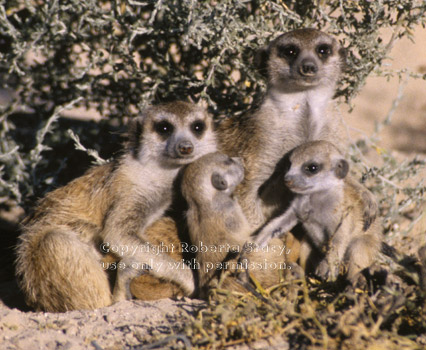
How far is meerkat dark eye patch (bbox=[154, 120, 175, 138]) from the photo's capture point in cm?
357

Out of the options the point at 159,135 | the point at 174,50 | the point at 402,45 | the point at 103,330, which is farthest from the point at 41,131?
the point at 402,45

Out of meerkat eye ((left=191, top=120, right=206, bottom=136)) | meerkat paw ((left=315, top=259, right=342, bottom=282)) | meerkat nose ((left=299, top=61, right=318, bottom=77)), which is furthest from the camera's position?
meerkat eye ((left=191, top=120, right=206, bottom=136))

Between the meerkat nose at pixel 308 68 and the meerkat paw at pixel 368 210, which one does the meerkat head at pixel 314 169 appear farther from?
the meerkat nose at pixel 308 68

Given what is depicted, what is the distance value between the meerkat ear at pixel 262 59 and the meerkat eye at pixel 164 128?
0.76 metres

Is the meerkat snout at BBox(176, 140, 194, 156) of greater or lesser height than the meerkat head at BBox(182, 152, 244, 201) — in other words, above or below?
above

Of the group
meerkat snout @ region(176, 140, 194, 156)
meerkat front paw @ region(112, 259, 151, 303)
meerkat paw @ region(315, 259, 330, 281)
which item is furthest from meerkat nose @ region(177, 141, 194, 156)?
meerkat paw @ region(315, 259, 330, 281)

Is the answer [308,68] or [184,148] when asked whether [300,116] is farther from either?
[184,148]

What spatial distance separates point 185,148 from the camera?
3363 mm

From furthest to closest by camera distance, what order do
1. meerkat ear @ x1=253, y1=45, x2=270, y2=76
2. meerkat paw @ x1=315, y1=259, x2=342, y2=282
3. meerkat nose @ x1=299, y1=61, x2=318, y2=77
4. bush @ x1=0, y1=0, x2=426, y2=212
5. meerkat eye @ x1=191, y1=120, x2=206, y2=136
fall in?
1. bush @ x1=0, y1=0, x2=426, y2=212
2. meerkat ear @ x1=253, y1=45, x2=270, y2=76
3. meerkat eye @ x1=191, y1=120, x2=206, y2=136
4. meerkat nose @ x1=299, y1=61, x2=318, y2=77
5. meerkat paw @ x1=315, y1=259, x2=342, y2=282

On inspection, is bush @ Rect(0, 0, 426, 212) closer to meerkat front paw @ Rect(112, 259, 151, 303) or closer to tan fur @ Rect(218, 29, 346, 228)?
tan fur @ Rect(218, 29, 346, 228)

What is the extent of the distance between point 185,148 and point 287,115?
73 cm

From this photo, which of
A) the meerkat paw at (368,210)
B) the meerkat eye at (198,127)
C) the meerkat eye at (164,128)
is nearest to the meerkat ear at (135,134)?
the meerkat eye at (164,128)

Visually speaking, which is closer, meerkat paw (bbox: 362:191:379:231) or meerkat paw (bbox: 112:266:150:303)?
meerkat paw (bbox: 112:266:150:303)

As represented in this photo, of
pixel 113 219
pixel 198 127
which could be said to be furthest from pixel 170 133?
pixel 113 219
